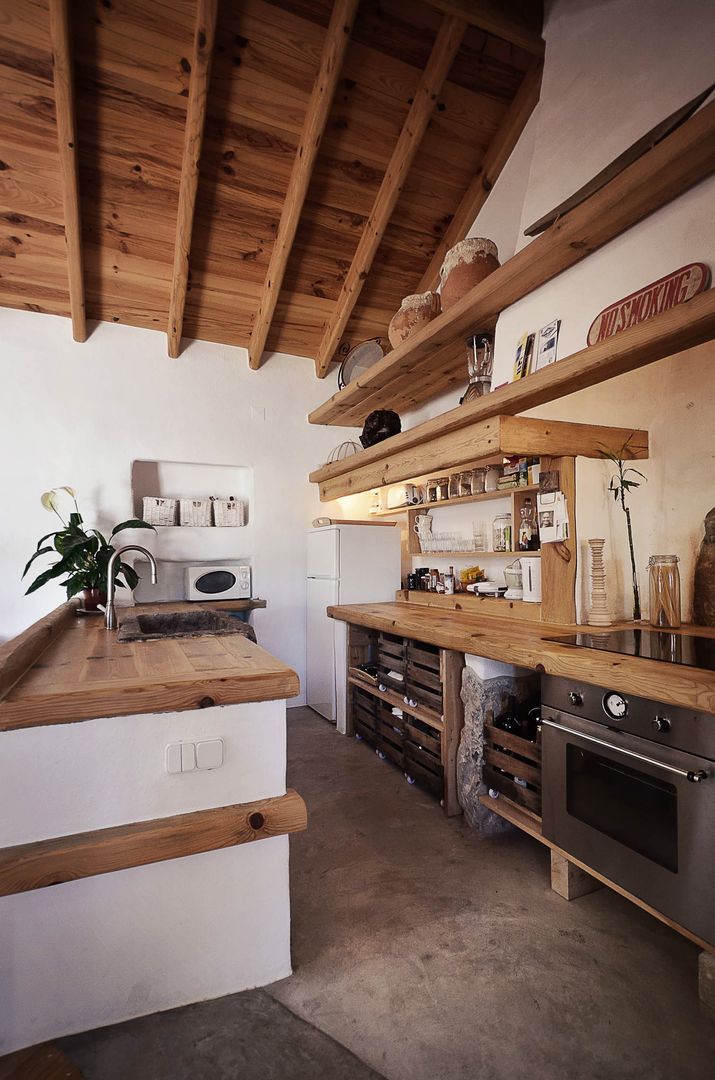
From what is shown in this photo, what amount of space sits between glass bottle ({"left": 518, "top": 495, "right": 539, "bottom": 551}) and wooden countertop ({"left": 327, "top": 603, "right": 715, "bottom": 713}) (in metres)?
0.41

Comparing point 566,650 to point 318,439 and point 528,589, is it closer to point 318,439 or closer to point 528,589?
point 528,589

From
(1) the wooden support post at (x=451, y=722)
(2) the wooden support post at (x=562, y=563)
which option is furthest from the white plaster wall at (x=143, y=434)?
(2) the wooden support post at (x=562, y=563)

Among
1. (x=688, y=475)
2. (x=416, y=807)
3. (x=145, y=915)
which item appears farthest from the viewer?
(x=416, y=807)

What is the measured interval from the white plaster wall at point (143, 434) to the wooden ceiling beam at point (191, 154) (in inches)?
17.6

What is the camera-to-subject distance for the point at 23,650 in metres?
1.55

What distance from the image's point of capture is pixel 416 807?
261cm

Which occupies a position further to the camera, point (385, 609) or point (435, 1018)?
point (385, 609)

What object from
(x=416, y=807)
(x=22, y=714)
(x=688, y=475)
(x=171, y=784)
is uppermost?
(x=688, y=475)

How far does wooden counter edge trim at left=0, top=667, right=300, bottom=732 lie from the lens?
1.25 meters

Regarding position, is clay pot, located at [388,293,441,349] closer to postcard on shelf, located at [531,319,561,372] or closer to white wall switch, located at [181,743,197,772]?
postcard on shelf, located at [531,319,561,372]

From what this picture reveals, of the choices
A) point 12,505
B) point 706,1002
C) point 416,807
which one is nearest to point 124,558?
point 12,505

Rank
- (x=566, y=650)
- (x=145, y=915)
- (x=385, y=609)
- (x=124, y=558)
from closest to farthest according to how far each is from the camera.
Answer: (x=145, y=915) → (x=566, y=650) → (x=385, y=609) → (x=124, y=558)

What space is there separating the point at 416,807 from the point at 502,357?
223 cm

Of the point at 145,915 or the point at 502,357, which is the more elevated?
the point at 502,357
